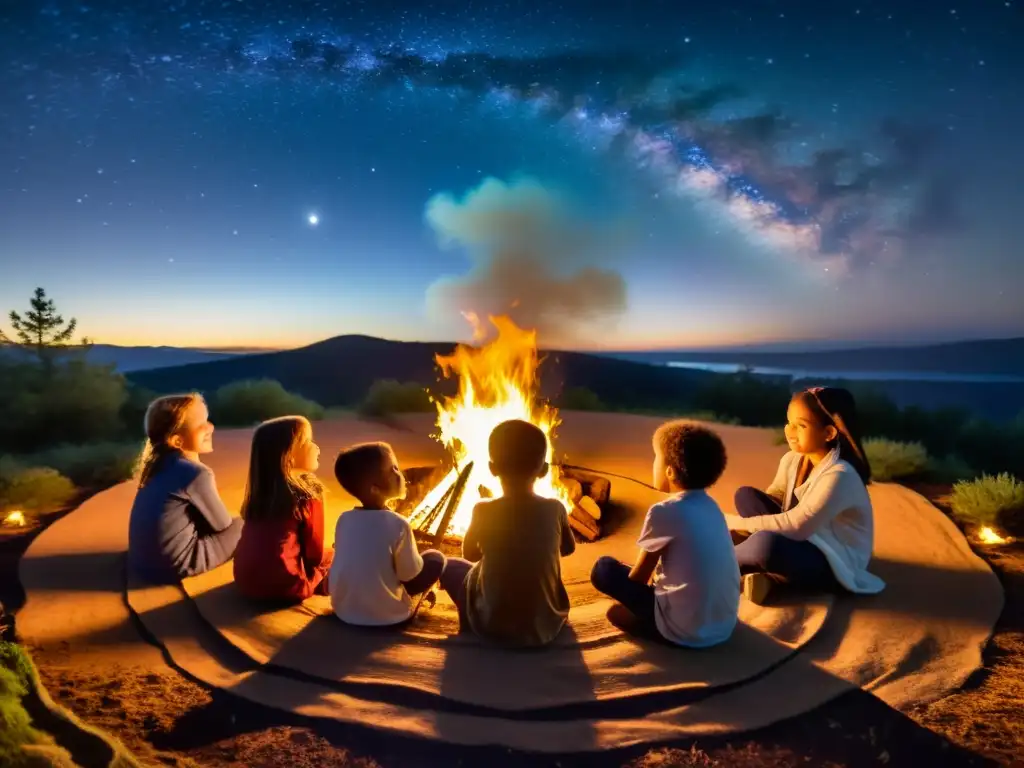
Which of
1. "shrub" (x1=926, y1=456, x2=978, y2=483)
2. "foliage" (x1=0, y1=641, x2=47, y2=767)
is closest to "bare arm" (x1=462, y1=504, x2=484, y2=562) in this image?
"foliage" (x1=0, y1=641, x2=47, y2=767)

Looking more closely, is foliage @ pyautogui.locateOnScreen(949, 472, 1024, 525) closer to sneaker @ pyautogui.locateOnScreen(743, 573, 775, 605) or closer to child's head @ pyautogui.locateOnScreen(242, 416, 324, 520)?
sneaker @ pyautogui.locateOnScreen(743, 573, 775, 605)

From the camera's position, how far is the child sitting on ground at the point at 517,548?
389 cm

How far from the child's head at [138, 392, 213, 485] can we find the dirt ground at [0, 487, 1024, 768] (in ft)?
5.07

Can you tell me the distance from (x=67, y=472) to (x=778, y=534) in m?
8.48

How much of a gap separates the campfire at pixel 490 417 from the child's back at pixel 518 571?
3096mm

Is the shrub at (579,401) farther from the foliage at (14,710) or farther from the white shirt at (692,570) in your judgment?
the foliage at (14,710)

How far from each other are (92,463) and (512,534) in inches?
301

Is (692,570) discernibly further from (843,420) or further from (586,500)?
(586,500)

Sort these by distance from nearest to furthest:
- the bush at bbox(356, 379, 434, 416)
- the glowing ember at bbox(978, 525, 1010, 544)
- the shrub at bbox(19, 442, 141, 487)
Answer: the glowing ember at bbox(978, 525, 1010, 544) → the shrub at bbox(19, 442, 141, 487) → the bush at bbox(356, 379, 434, 416)

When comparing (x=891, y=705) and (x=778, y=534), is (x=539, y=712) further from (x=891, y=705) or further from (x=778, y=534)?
(x=778, y=534)

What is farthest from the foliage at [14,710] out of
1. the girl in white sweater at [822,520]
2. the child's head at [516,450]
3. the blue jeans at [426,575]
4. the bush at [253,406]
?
the bush at [253,406]

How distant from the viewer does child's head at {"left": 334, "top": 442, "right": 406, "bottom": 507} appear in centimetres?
411

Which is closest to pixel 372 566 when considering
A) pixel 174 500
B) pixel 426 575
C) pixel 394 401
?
pixel 426 575

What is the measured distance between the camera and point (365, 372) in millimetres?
41938
